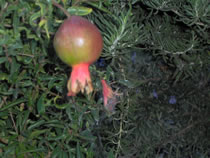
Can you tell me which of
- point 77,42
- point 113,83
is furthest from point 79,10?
point 113,83

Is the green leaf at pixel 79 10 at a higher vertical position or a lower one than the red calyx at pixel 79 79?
higher

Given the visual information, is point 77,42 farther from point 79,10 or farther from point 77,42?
point 79,10

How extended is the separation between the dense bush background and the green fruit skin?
0.05 metres

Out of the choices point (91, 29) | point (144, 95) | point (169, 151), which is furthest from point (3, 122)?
point (169, 151)

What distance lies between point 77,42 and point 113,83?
0.55 m

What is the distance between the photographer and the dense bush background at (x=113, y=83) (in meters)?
0.61

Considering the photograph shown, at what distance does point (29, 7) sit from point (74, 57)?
202 millimetres

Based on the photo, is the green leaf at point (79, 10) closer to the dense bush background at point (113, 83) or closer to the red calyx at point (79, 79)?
the dense bush background at point (113, 83)

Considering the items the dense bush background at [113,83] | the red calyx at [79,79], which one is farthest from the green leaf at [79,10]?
the red calyx at [79,79]

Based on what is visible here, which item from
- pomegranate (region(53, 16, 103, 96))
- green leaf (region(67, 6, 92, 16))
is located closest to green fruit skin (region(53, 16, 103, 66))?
pomegranate (region(53, 16, 103, 96))

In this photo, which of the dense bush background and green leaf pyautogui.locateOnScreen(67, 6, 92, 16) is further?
the dense bush background

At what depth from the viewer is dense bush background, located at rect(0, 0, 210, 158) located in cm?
61

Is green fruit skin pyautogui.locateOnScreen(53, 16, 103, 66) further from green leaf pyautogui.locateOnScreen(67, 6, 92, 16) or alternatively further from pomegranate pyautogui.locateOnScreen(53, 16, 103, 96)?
green leaf pyautogui.locateOnScreen(67, 6, 92, 16)

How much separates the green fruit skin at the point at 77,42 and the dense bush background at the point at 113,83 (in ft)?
0.15
